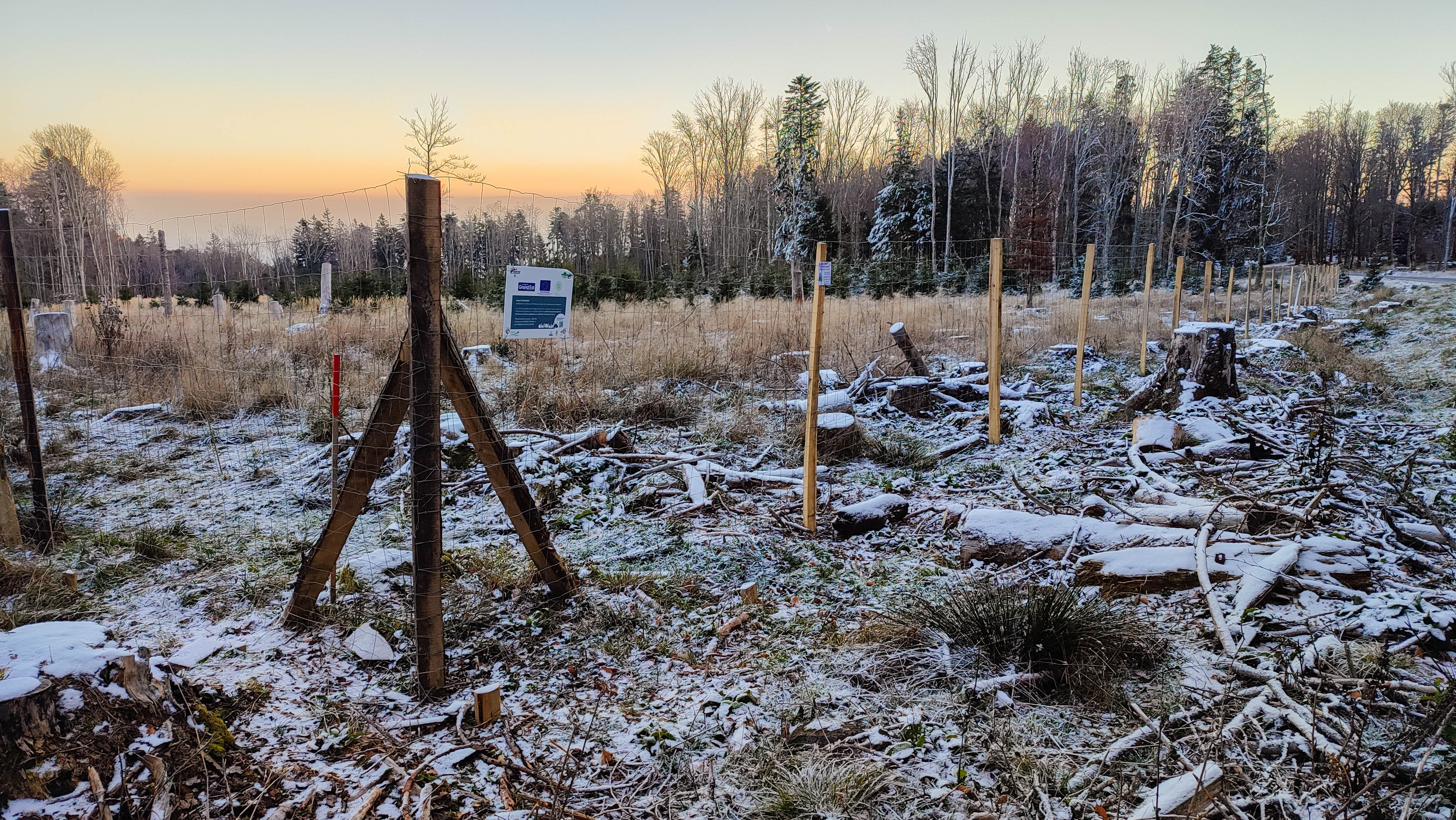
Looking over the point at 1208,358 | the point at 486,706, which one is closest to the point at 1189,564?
the point at 486,706

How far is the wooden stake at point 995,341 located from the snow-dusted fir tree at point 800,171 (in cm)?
2535

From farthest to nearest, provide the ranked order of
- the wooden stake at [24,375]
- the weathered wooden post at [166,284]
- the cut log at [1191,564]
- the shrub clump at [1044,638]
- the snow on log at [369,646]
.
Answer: the weathered wooden post at [166,284] < the wooden stake at [24,375] < the cut log at [1191,564] < the snow on log at [369,646] < the shrub clump at [1044,638]

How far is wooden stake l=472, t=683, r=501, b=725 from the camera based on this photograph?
294 cm

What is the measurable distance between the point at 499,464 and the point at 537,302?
4.52ft

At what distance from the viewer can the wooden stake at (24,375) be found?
15.4 ft

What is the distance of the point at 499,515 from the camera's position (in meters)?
5.66

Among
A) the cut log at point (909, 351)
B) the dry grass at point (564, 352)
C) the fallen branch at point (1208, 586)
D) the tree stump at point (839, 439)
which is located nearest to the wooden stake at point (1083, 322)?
the cut log at point (909, 351)

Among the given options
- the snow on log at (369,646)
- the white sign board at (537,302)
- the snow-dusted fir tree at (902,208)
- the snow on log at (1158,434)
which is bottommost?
the snow on log at (369,646)

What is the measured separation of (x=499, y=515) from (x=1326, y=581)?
5.39 m

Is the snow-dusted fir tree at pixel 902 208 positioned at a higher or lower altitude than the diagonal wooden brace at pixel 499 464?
higher

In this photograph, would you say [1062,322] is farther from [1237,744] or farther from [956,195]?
[956,195]

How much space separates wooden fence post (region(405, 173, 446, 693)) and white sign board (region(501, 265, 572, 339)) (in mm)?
1309

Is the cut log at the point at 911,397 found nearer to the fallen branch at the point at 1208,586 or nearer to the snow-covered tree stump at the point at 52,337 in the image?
the fallen branch at the point at 1208,586

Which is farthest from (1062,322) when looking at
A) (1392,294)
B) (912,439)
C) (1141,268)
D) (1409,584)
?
(1141,268)
